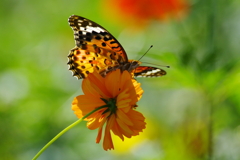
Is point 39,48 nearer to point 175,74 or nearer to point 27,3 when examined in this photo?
point 27,3

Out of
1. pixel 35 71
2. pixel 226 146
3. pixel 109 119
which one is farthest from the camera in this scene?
pixel 35 71

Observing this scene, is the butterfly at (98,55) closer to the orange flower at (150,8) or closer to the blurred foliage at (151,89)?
the blurred foliage at (151,89)

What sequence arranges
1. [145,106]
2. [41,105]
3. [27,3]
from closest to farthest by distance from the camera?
1. [41,105]
2. [145,106]
3. [27,3]

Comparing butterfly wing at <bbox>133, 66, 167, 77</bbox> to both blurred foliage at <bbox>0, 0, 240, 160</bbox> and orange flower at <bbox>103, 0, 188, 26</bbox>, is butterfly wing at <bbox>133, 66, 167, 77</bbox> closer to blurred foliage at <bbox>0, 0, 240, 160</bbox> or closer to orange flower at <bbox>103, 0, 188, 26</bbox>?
blurred foliage at <bbox>0, 0, 240, 160</bbox>

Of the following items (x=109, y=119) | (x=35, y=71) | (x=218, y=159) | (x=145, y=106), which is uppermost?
(x=35, y=71)

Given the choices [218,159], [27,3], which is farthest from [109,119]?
[27,3]

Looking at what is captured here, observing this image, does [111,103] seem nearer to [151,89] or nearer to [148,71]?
[148,71]

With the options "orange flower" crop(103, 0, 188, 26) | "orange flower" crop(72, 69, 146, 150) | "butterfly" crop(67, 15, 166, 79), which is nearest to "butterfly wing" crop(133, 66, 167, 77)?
"butterfly" crop(67, 15, 166, 79)
